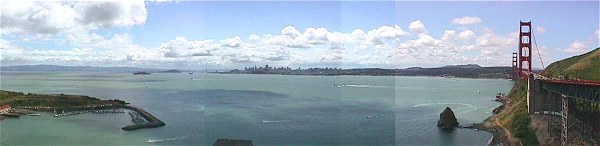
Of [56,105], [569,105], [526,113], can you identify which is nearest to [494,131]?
[526,113]

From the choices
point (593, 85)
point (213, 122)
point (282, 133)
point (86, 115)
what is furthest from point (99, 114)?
point (593, 85)

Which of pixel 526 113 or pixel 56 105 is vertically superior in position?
pixel 526 113

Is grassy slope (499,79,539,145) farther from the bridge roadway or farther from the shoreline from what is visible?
the bridge roadway

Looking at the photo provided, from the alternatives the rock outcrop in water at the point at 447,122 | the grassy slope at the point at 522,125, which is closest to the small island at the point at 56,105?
the rock outcrop in water at the point at 447,122

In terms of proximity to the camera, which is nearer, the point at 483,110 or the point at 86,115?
the point at 86,115

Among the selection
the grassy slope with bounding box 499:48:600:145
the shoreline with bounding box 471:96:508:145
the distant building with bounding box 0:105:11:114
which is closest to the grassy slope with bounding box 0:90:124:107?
the distant building with bounding box 0:105:11:114

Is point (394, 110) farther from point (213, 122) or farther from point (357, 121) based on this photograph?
point (213, 122)

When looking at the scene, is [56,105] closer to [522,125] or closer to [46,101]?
[46,101]

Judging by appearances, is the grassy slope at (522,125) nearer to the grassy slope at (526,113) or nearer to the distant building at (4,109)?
the grassy slope at (526,113)
